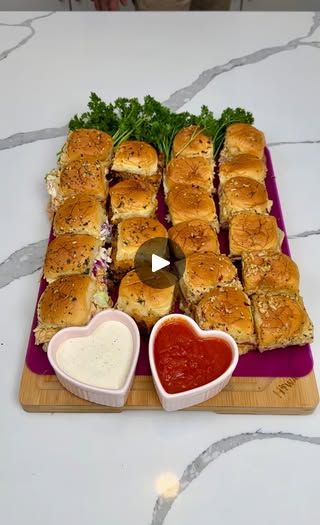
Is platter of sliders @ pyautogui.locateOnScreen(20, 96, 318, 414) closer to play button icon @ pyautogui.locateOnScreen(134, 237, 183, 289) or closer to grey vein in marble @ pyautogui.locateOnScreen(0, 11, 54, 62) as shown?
play button icon @ pyautogui.locateOnScreen(134, 237, 183, 289)

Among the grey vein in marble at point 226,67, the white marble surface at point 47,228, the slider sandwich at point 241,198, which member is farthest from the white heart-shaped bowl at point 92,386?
the grey vein in marble at point 226,67

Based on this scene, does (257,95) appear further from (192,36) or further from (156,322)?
(156,322)

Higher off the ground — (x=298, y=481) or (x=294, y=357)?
(x=294, y=357)

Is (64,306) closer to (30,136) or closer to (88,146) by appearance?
(88,146)

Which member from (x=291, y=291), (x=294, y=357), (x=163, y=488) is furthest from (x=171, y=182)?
(x=163, y=488)

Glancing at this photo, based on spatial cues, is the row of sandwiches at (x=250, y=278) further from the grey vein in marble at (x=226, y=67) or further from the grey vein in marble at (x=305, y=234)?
the grey vein in marble at (x=226, y=67)

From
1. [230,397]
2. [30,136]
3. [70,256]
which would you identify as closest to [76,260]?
[70,256]
